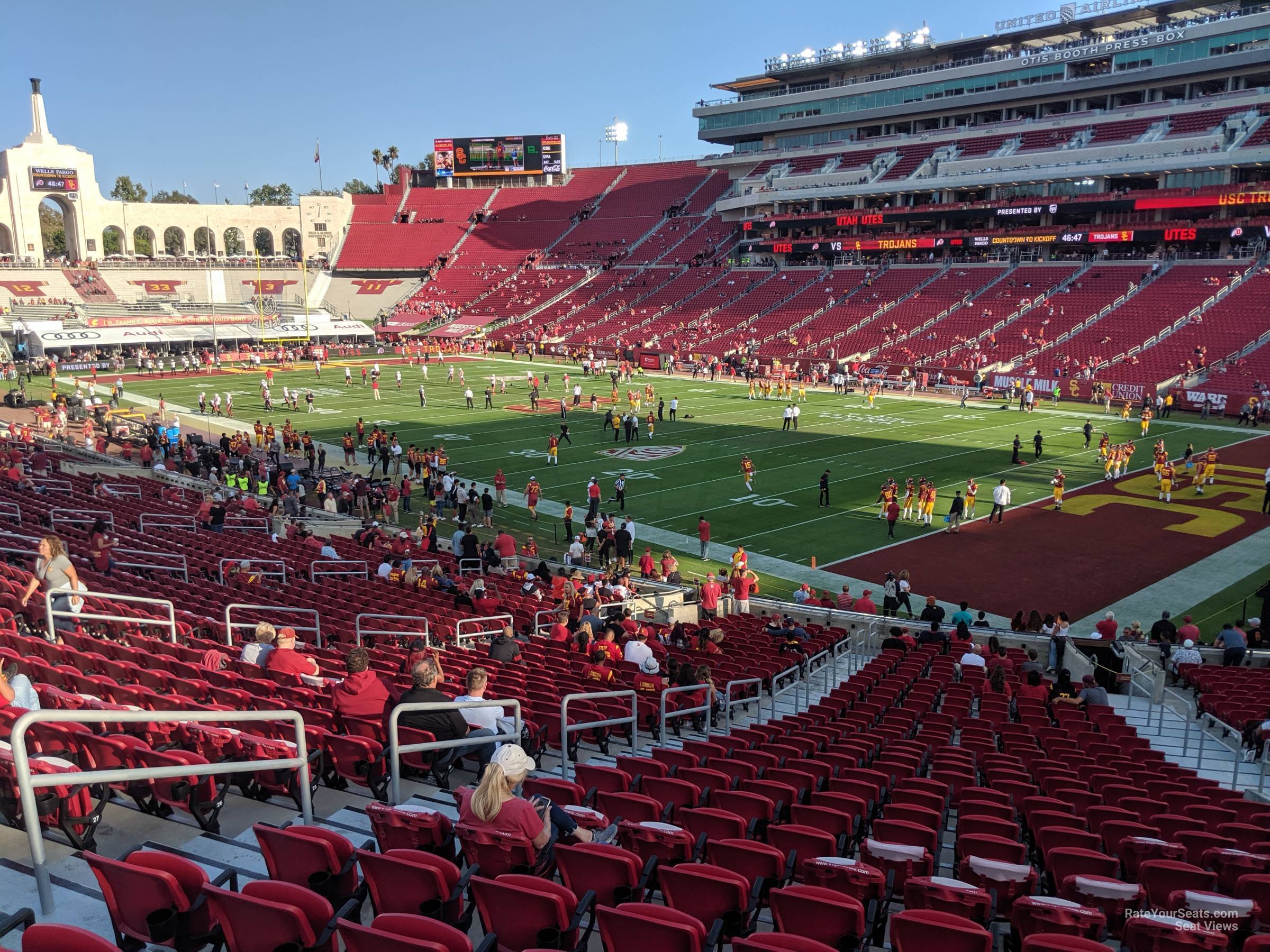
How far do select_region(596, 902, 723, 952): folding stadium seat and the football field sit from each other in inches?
695

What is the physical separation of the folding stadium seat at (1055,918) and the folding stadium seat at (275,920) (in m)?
3.27

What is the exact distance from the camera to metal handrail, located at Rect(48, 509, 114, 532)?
17.3 metres

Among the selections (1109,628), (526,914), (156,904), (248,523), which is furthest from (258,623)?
(1109,628)

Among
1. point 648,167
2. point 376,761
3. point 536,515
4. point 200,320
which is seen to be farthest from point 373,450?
point 648,167

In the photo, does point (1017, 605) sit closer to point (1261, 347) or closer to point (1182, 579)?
point (1182, 579)

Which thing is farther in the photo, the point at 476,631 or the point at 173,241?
the point at 173,241

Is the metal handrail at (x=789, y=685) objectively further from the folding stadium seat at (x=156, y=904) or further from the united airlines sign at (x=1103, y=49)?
the united airlines sign at (x=1103, y=49)

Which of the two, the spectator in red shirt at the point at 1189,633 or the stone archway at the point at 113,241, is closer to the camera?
the spectator in red shirt at the point at 1189,633

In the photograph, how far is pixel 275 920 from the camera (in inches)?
146

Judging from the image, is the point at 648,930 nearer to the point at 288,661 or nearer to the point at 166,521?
the point at 288,661

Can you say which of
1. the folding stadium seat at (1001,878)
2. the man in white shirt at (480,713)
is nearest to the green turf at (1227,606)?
the folding stadium seat at (1001,878)

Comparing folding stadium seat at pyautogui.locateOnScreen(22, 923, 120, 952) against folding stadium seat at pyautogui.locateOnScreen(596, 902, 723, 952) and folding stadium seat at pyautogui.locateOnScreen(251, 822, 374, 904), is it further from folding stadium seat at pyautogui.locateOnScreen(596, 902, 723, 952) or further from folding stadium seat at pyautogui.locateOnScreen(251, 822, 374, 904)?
folding stadium seat at pyautogui.locateOnScreen(596, 902, 723, 952)

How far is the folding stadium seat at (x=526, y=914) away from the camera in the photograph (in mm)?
3996

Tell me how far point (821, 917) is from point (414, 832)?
2.10m
